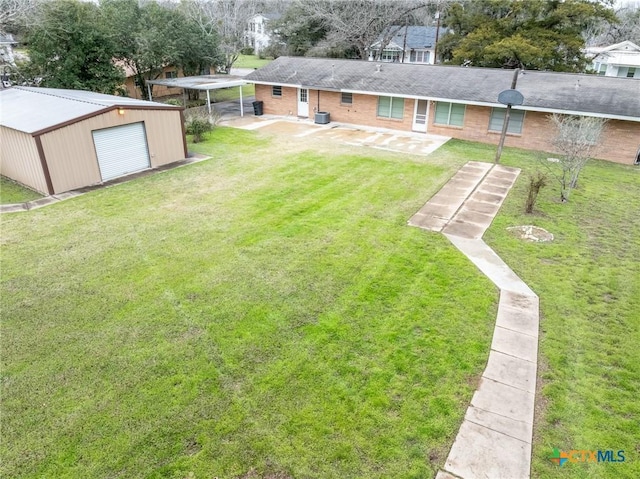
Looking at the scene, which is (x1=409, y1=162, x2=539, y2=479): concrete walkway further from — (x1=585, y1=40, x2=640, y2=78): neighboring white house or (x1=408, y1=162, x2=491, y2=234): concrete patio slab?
(x1=585, y1=40, x2=640, y2=78): neighboring white house

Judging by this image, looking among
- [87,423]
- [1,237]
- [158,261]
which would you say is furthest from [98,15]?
[87,423]

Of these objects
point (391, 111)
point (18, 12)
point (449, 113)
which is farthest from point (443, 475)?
point (18, 12)

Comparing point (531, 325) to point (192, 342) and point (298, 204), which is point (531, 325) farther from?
point (298, 204)

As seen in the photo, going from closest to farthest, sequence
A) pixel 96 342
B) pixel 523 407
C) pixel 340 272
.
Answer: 1. pixel 523 407
2. pixel 96 342
3. pixel 340 272

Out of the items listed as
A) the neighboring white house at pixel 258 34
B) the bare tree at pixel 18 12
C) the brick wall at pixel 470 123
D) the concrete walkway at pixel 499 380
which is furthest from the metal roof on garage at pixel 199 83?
the neighboring white house at pixel 258 34

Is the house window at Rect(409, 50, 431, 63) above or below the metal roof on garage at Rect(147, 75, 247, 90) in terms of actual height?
above

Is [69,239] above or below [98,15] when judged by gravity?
below

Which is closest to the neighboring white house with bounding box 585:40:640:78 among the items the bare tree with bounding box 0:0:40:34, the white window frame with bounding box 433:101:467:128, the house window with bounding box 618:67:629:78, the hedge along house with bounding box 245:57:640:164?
the house window with bounding box 618:67:629:78

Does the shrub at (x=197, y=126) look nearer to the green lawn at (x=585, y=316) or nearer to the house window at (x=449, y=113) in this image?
the house window at (x=449, y=113)
